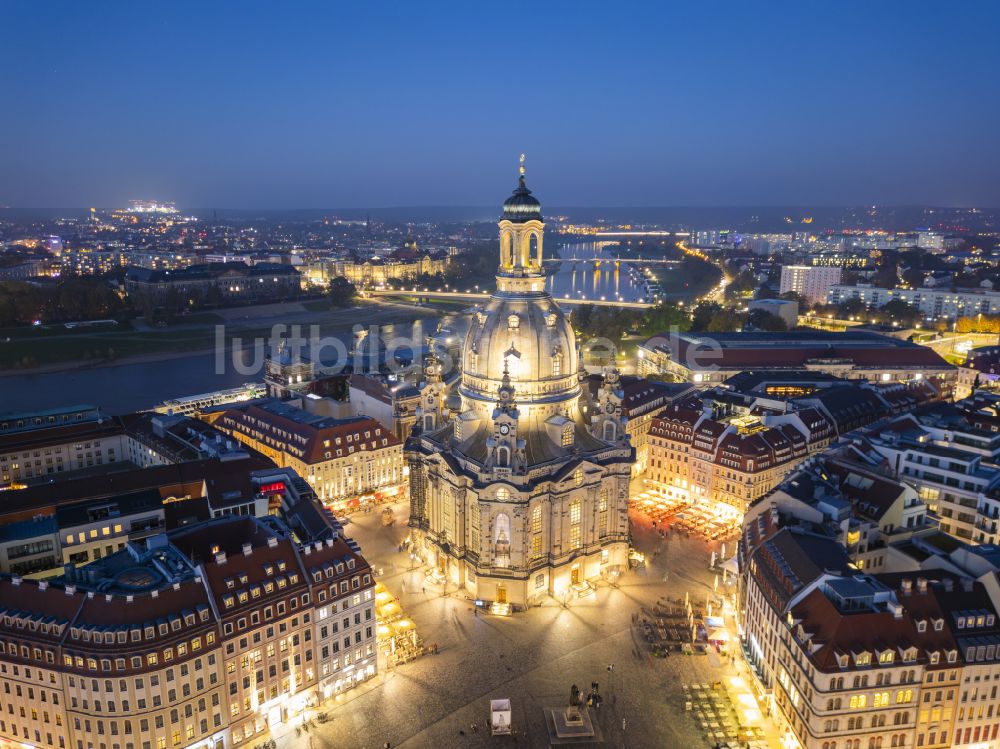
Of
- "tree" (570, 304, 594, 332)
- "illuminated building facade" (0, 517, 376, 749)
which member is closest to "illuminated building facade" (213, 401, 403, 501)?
"illuminated building facade" (0, 517, 376, 749)

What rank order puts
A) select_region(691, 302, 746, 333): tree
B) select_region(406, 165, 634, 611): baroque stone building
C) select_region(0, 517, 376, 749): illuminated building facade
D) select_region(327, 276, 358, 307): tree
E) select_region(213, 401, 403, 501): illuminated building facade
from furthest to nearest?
select_region(327, 276, 358, 307): tree → select_region(691, 302, 746, 333): tree → select_region(213, 401, 403, 501): illuminated building facade → select_region(406, 165, 634, 611): baroque stone building → select_region(0, 517, 376, 749): illuminated building facade

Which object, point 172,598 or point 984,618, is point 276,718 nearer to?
point 172,598

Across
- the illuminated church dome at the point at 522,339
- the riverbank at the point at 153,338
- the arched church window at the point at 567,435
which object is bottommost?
the riverbank at the point at 153,338

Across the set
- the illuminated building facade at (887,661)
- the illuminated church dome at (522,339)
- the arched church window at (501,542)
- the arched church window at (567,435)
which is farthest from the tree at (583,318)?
the illuminated building facade at (887,661)

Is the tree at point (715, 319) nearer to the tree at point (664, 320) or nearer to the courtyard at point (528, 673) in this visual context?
the tree at point (664, 320)

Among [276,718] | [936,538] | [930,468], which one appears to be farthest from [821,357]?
[276,718]

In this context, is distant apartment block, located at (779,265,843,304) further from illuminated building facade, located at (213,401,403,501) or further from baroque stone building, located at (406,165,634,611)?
baroque stone building, located at (406,165,634,611)
